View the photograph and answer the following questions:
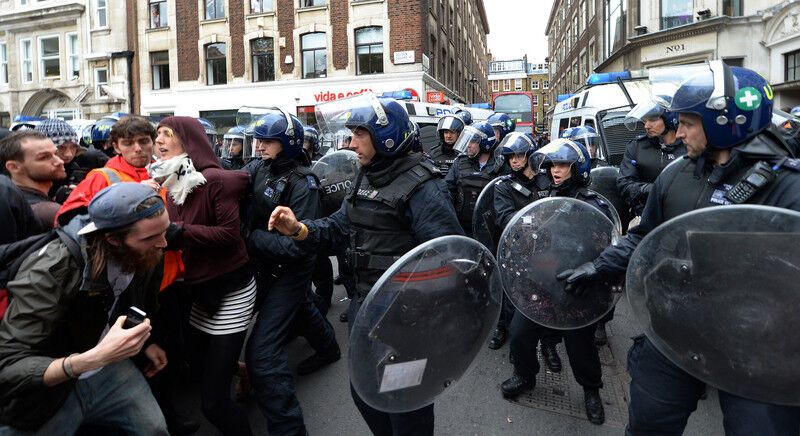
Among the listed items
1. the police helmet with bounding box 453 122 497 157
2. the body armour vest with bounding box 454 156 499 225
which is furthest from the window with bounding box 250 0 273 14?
the body armour vest with bounding box 454 156 499 225

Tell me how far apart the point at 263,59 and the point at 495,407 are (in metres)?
21.1

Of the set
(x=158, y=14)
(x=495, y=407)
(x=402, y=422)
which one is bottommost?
(x=495, y=407)

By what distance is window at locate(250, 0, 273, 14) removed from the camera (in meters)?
21.5

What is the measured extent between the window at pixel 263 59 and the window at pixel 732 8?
17597mm

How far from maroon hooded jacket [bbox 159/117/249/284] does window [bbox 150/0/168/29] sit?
2357 centimetres

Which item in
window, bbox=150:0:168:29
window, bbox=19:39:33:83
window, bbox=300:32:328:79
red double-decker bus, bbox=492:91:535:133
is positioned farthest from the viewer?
window, bbox=19:39:33:83

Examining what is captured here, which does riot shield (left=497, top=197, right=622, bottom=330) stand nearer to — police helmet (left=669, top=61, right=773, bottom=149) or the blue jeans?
police helmet (left=669, top=61, right=773, bottom=149)

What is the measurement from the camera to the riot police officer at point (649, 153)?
4.91m

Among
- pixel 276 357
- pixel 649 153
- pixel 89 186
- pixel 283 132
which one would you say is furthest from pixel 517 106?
pixel 89 186

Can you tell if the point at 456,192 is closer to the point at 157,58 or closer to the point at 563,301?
the point at 563,301

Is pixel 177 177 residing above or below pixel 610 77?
below

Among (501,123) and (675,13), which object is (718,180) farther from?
(675,13)

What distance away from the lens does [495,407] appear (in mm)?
3576

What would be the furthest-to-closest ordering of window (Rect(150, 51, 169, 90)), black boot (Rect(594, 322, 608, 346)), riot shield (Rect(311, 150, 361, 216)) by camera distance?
window (Rect(150, 51, 169, 90))
riot shield (Rect(311, 150, 361, 216))
black boot (Rect(594, 322, 608, 346))
